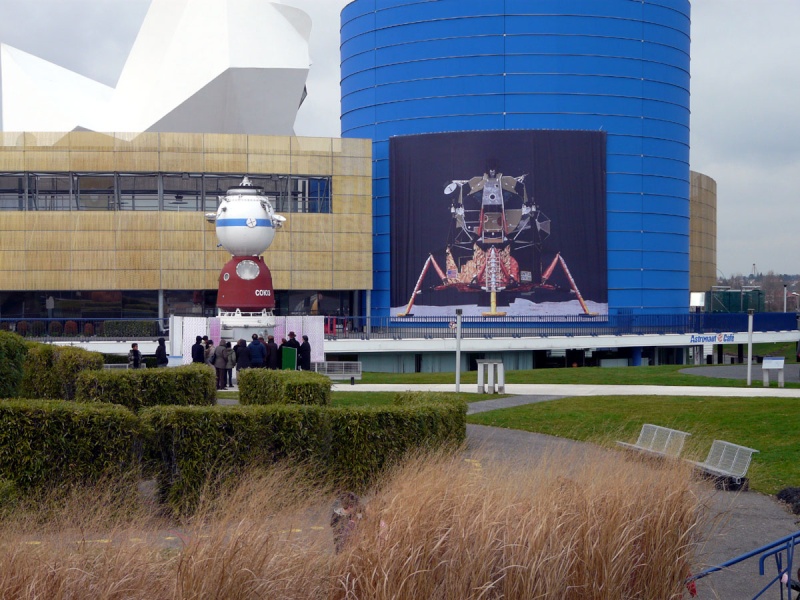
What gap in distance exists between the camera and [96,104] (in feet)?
213

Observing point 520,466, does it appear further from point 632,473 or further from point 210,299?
point 210,299

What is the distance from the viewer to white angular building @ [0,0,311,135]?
62406 mm

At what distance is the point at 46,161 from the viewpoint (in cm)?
5847

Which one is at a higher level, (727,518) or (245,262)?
(245,262)

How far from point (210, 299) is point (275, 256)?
16.1ft

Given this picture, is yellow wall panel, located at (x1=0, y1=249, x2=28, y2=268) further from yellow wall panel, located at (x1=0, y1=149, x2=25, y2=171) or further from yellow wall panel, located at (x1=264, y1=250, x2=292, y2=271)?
yellow wall panel, located at (x1=264, y1=250, x2=292, y2=271)

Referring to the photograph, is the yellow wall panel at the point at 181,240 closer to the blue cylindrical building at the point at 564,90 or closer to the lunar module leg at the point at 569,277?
the blue cylindrical building at the point at 564,90

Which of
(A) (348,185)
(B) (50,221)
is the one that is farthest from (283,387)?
(B) (50,221)

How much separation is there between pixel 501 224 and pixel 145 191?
20.6 meters

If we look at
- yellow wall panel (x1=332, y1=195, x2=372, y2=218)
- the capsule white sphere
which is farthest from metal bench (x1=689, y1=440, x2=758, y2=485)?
yellow wall panel (x1=332, y1=195, x2=372, y2=218)

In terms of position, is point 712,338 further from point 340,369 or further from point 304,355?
point 304,355

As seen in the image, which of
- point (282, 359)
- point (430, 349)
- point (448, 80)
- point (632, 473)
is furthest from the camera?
point (448, 80)

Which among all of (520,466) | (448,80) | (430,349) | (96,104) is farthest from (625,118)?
(520,466)

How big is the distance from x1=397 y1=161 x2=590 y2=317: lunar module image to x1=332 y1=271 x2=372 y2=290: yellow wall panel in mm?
4546
